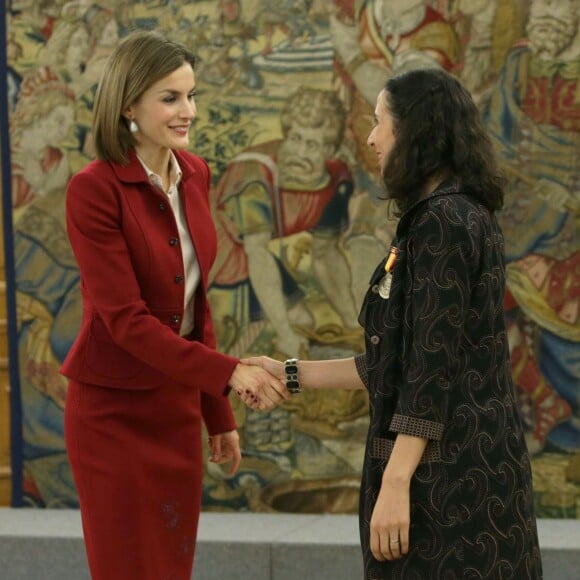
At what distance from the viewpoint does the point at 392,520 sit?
335cm

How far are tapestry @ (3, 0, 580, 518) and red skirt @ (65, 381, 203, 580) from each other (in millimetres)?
2263

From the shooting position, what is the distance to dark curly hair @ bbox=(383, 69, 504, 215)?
134 inches

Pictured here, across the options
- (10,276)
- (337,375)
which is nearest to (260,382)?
(337,375)

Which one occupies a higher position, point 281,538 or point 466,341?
point 466,341

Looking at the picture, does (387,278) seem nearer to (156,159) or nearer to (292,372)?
(292,372)

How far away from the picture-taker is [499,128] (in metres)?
6.23

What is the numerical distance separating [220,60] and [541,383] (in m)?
2.01

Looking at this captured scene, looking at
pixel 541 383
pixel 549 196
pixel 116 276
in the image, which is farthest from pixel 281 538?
pixel 116 276

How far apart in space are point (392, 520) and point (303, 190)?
10.4ft

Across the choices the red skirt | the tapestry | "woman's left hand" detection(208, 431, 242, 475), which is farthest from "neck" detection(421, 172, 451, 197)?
the tapestry

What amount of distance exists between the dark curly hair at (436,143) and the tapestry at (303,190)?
283 centimetres

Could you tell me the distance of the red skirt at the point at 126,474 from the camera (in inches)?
162

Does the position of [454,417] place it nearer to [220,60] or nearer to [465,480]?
[465,480]

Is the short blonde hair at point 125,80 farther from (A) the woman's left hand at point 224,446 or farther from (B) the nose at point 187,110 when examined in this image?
(A) the woman's left hand at point 224,446
